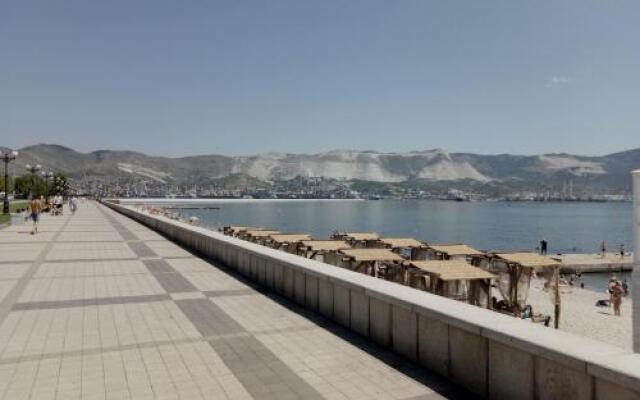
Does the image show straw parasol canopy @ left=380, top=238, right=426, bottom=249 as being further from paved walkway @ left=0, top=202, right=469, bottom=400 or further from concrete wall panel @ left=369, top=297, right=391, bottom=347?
concrete wall panel @ left=369, top=297, right=391, bottom=347

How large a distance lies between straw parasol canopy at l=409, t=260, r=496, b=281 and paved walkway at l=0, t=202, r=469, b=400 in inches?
203

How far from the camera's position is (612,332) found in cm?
2231

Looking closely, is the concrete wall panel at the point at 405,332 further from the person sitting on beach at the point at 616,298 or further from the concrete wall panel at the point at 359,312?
the person sitting on beach at the point at 616,298

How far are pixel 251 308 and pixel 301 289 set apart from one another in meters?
1.03

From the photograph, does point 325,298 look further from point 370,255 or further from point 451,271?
point 370,255

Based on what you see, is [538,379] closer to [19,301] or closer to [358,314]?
[358,314]

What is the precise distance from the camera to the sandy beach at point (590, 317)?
2153 centimetres

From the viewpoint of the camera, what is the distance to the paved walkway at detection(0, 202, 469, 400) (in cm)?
579

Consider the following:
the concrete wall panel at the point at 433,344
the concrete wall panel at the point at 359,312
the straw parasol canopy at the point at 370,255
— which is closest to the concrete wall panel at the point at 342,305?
the concrete wall panel at the point at 359,312

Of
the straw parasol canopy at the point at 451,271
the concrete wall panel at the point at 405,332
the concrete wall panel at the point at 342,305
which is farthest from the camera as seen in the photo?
the straw parasol canopy at the point at 451,271

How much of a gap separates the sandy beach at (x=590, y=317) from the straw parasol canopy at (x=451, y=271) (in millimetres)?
8685

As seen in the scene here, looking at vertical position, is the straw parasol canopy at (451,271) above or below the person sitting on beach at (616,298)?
above

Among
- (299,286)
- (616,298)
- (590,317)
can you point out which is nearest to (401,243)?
(590,317)

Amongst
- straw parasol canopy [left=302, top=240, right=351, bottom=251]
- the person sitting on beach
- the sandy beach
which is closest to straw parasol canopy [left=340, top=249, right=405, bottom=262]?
straw parasol canopy [left=302, top=240, right=351, bottom=251]
